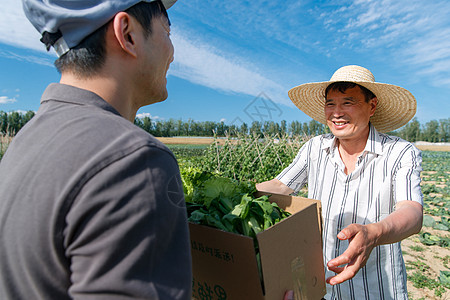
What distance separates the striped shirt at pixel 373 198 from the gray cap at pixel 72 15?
6.24ft

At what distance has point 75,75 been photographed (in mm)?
869

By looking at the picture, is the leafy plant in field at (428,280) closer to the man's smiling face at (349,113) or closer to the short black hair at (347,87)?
the man's smiling face at (349,113)

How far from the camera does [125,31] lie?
0.89m

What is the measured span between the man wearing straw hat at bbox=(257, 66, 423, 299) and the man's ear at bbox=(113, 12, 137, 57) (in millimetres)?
1505

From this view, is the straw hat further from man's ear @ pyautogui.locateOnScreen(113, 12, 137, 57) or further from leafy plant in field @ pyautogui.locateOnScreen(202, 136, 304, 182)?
leafy plant in field @ pyautogui.locateOnScreen(202, 136, 304, 182)

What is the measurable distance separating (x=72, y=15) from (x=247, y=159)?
29.3 ft

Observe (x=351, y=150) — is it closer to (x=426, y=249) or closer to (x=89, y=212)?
(x=89, y=212)

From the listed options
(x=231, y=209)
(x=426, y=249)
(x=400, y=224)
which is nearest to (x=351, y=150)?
(x=400, y=224)

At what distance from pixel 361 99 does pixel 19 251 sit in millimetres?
2282

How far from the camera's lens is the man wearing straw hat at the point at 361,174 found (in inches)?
74.7

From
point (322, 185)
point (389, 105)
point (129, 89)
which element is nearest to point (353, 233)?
point (322, 185)

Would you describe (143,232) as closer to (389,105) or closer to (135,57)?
(135,57)

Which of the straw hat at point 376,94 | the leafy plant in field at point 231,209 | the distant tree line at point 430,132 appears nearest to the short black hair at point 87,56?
the leafy plant in field at point 231,209

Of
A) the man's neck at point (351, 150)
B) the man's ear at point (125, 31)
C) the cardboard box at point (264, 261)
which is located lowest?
the cardboard box at point (264, 261)
